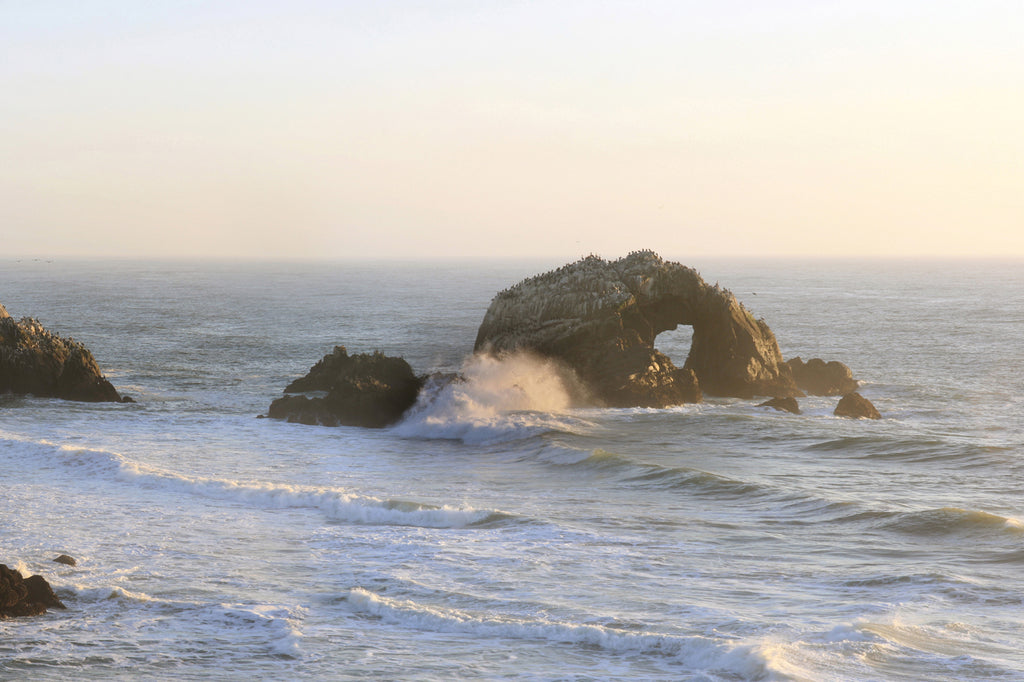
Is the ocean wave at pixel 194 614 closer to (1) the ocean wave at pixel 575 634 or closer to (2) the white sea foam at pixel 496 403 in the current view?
(1) the ocean wave at pixel 575 634

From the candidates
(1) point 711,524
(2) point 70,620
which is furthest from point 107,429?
(1) point 711,524

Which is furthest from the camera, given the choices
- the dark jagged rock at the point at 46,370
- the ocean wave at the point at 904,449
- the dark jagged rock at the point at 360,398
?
the dark jagged rock at the point at 46,370

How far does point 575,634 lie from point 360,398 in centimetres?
2029

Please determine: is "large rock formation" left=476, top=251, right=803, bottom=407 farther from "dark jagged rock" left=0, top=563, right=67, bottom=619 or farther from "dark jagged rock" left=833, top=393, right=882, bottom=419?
"dark jagged rock" left=0, top=563, right=67, bottom=619

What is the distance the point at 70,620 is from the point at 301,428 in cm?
1750

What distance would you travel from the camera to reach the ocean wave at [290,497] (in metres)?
21.0

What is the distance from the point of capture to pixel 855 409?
34812mm

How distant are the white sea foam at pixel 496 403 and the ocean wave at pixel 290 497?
29.6ft

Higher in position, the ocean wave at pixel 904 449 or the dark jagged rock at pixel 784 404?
the dark jagged rock at pixel 784 404

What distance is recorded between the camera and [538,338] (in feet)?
121

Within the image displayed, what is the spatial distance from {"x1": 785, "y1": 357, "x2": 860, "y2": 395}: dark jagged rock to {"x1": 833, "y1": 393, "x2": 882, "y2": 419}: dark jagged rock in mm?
5330

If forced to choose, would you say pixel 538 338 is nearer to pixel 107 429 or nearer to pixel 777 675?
pixel 107 429

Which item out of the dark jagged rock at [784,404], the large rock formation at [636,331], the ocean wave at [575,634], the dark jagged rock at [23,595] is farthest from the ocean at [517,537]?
the large rock formation at [636,331]

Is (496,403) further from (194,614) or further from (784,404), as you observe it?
(194,614)
